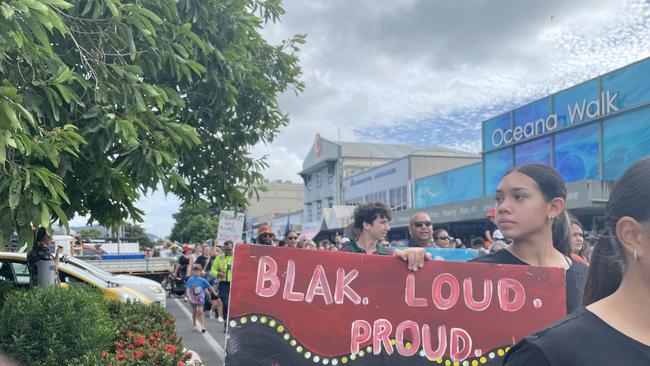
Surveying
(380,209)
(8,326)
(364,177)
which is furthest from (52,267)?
(364,177)

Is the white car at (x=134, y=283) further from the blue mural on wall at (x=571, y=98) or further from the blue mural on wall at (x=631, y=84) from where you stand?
the blue mural on wall at (x=571, y=98)

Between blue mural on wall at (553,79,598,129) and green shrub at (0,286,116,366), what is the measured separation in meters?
19.5

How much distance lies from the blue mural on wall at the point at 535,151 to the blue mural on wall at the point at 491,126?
1309mm

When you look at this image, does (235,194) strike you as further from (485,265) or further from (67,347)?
(485,265)

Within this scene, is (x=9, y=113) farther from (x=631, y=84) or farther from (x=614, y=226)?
(x=631, y=84)

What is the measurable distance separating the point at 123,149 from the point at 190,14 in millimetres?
1835

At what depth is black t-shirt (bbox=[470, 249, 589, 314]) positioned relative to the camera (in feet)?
9.00

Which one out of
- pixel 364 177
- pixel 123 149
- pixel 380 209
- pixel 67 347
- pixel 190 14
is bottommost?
pixel 67 347

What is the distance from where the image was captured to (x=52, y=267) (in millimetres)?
6953

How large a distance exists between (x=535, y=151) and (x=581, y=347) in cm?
2372

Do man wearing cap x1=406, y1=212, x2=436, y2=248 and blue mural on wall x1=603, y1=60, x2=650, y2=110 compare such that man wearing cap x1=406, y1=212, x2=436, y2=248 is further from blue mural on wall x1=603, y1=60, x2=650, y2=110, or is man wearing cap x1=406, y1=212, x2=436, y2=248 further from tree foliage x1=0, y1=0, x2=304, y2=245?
blue mural on wall x1=603, y1=60, x2=650, y2=110

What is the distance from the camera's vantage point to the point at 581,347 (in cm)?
122

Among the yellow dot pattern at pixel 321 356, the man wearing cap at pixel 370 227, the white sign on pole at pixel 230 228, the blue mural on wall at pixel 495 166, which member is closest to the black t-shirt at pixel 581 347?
the yellow dot pattern at pixel 321 356

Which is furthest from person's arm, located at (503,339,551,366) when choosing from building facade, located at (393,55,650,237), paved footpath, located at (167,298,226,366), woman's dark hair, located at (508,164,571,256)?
building facade, located at (393,55,650,237)
